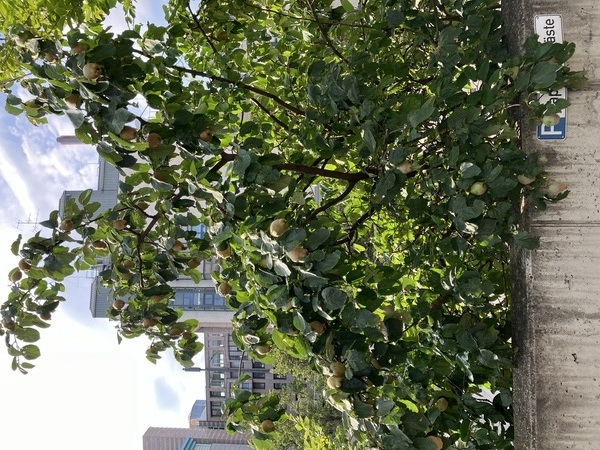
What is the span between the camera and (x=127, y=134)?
1688 millimetres

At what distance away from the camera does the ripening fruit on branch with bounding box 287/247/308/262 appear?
1533 mm

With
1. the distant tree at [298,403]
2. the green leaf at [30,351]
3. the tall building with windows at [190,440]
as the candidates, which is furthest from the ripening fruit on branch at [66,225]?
the tall building with windows at [190,440]

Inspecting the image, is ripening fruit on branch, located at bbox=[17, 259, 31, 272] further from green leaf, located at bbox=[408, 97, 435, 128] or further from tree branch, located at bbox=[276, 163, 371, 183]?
green leaf, located at bbox=[408, 97, 435, 128]

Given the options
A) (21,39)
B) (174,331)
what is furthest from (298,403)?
(21,39)

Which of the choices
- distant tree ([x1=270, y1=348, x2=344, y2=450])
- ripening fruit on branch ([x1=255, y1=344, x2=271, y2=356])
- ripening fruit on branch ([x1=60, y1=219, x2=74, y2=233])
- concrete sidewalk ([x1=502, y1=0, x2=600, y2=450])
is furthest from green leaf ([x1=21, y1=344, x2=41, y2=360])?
distant tree ([x1=270, y1=348, x2=344, y2=450])

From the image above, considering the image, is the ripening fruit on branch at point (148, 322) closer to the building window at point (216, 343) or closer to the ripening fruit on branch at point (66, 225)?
the ripening fruit on branch at point (66, 225)

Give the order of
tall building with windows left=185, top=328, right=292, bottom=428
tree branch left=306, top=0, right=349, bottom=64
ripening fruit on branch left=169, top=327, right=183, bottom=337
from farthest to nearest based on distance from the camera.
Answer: tall building with windows left=185, top=328, right=292, bottom=428 < tree branch left=306, top=0, right=349, bottom=64 < ripening fruit on branch left=169, top=327, right=183, bottom=337

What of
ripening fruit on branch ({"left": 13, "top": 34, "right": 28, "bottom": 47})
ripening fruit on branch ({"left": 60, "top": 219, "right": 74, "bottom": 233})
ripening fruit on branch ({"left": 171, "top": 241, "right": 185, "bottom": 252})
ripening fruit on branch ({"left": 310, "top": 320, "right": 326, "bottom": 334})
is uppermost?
ripening fruit on branch ({"left": 13, "top": 34, "right": 28, "bottom": 47})

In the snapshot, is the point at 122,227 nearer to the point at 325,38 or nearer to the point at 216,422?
the point at 325,38

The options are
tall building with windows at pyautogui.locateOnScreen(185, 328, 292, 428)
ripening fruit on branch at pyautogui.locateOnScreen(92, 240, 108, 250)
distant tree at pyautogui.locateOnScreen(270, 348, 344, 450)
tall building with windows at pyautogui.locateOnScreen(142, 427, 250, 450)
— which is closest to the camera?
ripening fruit on branch at pyautogui.locateOnScreen(92, 240, 108, 250)

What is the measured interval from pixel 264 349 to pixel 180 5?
171 centimetres

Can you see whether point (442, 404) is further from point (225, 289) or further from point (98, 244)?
point (98, 244)

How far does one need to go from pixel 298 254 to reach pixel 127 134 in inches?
26.7

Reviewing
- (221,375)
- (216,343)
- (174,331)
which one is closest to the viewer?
(174,331)
